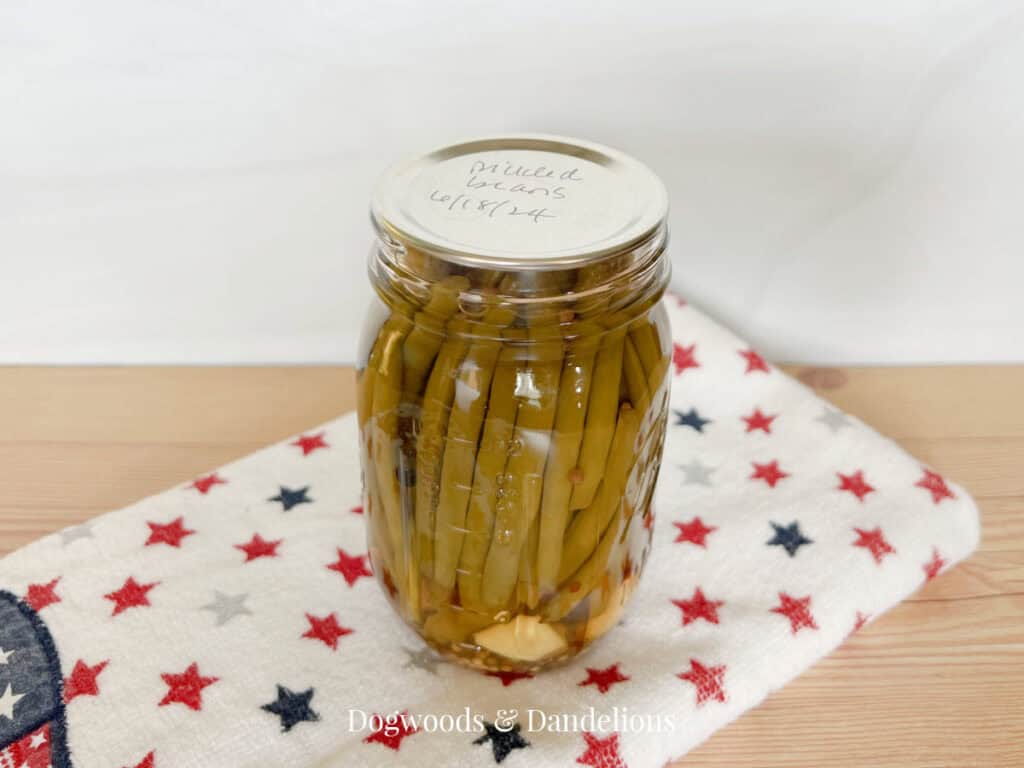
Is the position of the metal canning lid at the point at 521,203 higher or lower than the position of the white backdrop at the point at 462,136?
higher

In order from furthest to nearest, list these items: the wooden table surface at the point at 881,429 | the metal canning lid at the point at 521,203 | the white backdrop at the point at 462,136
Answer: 1. the white backdrop at the point at 462,136
2. the wooden table surface at the point at 881,429
3. the metal canning lid at the point at 521,203

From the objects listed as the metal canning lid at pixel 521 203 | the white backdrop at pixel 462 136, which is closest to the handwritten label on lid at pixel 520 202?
the metal canning lid at pixel 521 203

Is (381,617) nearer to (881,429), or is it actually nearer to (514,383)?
(514,383)

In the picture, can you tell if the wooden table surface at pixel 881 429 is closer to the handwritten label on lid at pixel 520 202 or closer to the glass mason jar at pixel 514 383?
the glass mason jar at pixel 514 383

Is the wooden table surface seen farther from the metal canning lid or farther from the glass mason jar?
the metal canning lid

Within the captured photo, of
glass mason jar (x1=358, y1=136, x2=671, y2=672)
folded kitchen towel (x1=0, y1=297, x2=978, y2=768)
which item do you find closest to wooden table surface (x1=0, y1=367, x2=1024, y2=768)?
folded kitchen towel (x1=0, y1=297, x2=978, y2=768)

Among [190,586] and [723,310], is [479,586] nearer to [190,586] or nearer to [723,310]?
[190,586]

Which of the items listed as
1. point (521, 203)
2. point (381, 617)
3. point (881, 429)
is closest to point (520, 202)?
point (521, 203)

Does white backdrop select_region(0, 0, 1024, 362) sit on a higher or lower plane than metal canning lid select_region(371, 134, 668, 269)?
lower
